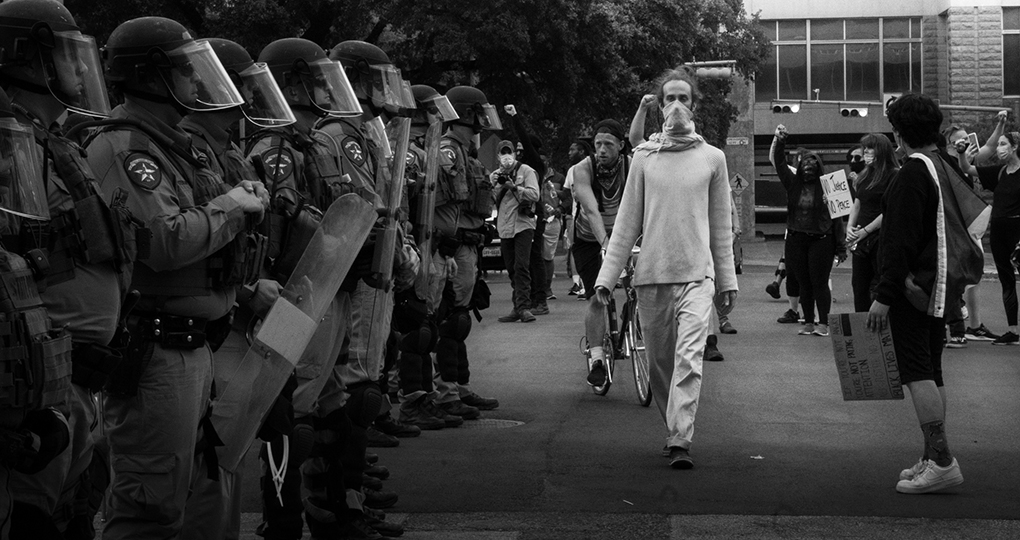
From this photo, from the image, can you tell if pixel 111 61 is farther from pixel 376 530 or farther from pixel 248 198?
pixel 376 530

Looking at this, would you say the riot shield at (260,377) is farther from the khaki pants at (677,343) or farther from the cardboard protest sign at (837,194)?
the cardboard protest sign at (837,194)

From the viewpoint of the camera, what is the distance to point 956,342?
493 inches

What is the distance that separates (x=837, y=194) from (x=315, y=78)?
27.2 feet

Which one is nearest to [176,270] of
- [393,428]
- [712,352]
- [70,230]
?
[70,230]

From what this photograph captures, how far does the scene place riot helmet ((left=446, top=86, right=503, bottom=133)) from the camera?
885 centimetres

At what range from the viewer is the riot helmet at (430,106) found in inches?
327

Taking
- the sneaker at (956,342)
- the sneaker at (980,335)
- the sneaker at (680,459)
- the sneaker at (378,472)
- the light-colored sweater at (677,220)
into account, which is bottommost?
the sneaker at (980,335)

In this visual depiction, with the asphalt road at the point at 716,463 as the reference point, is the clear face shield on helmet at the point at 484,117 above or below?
above

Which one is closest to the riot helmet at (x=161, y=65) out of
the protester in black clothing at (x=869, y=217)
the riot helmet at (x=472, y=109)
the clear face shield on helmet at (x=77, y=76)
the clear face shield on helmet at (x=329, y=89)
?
the clear face shield on helmet at (x=77, y=76)

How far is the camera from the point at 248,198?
163 inches

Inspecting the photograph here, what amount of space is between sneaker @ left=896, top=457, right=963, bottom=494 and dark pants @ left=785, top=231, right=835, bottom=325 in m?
6.86

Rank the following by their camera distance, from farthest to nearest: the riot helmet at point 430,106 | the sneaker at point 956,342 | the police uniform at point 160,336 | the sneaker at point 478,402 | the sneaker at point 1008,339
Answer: the sneaker at point 1008,339, the sneaker at point 956,342, the sneaker at point 478,402, the riot helmet at point 430,106, the police uniform at point 160,336

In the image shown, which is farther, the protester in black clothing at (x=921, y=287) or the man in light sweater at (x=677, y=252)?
the man in light sweater at (x=677, y=252)

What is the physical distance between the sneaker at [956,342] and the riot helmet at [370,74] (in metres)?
7.56
